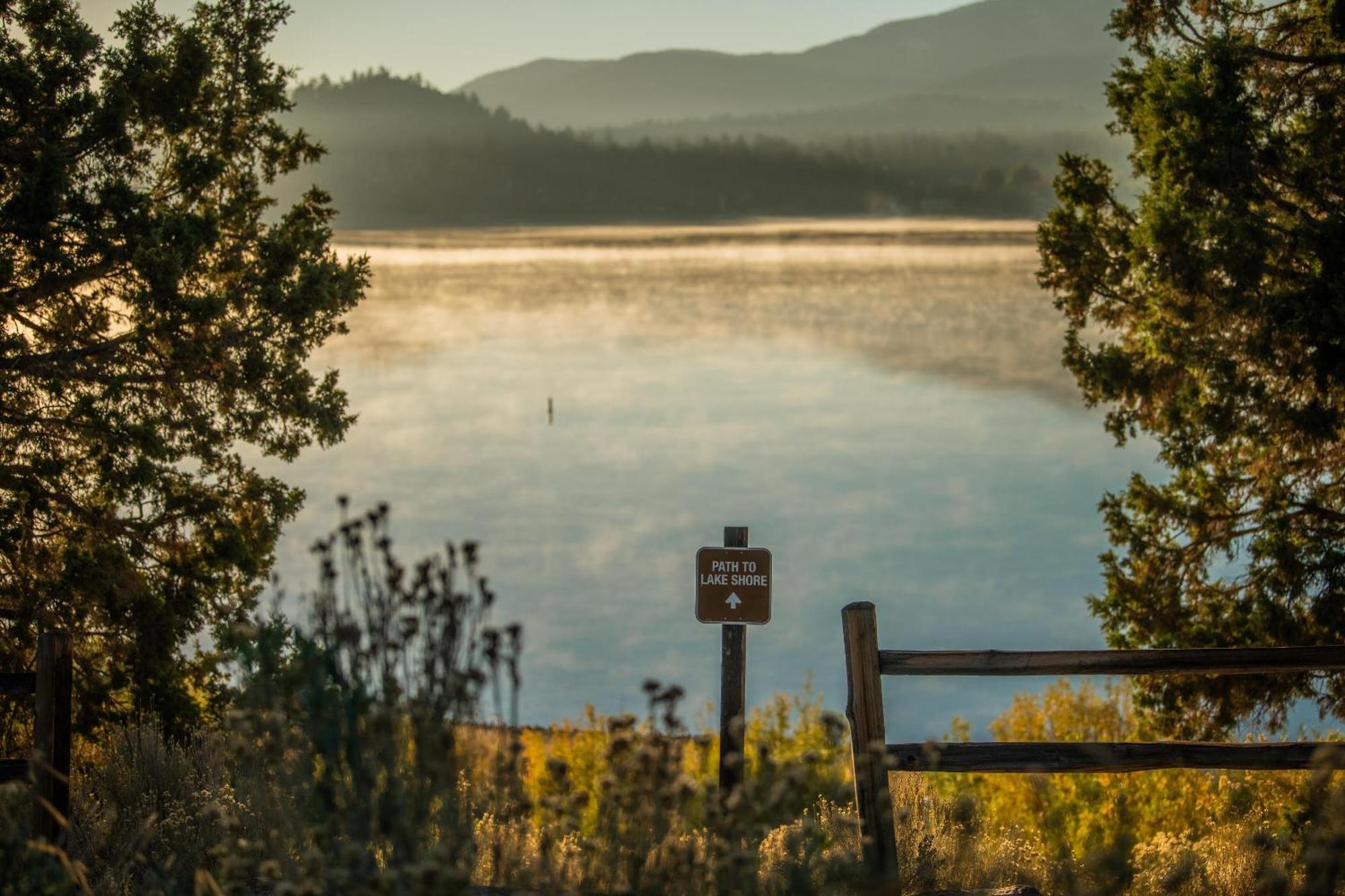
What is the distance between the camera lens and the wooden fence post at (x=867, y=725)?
5492 mm

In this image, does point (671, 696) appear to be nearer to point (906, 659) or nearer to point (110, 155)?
point (906, 659)

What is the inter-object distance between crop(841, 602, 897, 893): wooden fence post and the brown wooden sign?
127 cm

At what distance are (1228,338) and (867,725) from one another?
791 centimetres

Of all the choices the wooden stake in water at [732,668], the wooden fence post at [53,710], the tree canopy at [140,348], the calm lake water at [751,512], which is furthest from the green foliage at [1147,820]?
the calm lake water at [751,512]

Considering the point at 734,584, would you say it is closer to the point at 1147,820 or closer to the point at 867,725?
the point at 867,725

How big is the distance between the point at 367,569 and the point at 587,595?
424 ft

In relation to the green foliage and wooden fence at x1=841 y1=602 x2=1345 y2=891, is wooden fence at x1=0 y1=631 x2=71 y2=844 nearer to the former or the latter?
wooden fence at x1=841 y1=602 x2=1345 y2=891

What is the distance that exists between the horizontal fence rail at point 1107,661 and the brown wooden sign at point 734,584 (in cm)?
143

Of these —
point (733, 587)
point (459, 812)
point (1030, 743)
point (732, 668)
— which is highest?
point (733, 587)

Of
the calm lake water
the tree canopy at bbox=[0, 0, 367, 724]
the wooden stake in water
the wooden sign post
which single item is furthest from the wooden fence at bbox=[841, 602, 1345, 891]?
the calm lake water

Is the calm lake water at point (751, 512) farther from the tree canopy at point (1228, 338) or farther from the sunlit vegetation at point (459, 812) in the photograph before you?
the sunlit vegetation at point (459, 812)

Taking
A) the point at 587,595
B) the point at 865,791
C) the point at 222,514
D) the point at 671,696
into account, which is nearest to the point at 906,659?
the point at 865,791

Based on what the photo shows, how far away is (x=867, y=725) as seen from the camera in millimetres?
5859

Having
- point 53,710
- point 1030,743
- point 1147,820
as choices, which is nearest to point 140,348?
point 53,710
